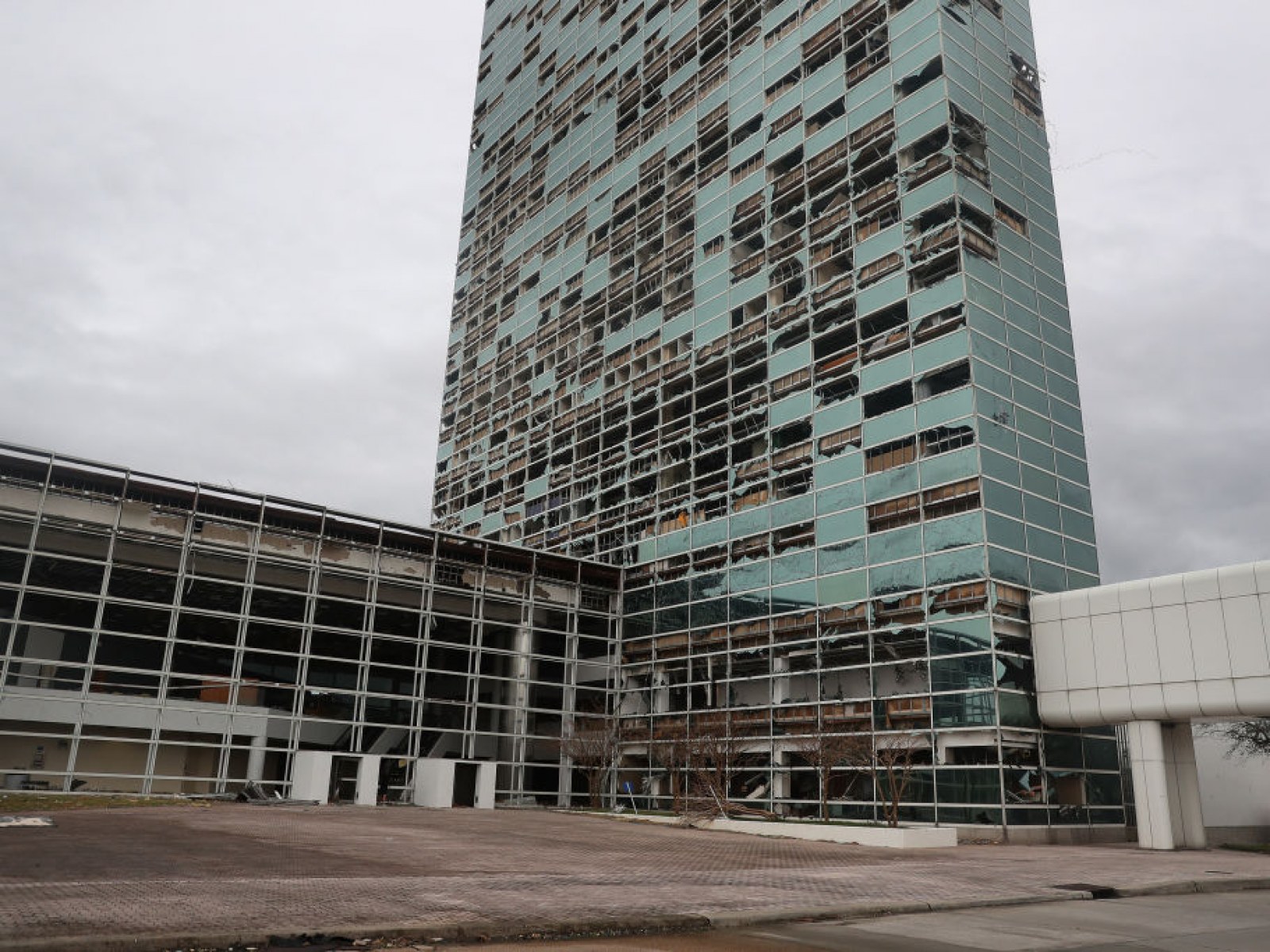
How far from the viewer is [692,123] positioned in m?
63.6

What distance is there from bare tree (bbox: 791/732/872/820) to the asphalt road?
23292mm

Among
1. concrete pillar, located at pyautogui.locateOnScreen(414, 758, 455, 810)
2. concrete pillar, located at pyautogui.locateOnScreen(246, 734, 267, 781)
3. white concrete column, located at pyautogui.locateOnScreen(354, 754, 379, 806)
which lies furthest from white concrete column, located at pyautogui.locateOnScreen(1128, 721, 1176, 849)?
concrete pillar, located at pyautogui.locateOnScreen(246, 734, 267, 781)

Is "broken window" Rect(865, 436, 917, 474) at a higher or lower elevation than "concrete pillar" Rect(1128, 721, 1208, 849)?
higher

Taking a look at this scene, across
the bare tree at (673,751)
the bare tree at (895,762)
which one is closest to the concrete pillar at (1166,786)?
the bare tree at (895,762)

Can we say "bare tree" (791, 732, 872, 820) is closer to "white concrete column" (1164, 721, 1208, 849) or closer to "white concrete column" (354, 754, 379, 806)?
"white concrete column" (1164, 721, 1208, 849)

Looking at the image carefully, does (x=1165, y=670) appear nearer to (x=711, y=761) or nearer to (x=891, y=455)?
(x=891, y=455)

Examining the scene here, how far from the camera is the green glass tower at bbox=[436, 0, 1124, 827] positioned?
39.8 metres

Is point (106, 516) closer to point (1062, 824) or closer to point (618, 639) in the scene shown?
point (618, 639)

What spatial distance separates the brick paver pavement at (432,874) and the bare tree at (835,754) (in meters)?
8.71

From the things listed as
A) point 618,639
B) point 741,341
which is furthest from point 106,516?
point 741,341

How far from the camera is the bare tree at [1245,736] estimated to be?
1674 inches

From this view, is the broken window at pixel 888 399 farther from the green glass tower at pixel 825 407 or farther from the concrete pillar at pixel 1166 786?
the concrete pillar at pixel 1166 786

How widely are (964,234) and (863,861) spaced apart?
103 ft

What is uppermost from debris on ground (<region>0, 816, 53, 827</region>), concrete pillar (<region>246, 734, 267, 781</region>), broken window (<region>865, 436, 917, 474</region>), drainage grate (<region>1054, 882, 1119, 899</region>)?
broken window (<region>865, 436, 917, 474</region>)
